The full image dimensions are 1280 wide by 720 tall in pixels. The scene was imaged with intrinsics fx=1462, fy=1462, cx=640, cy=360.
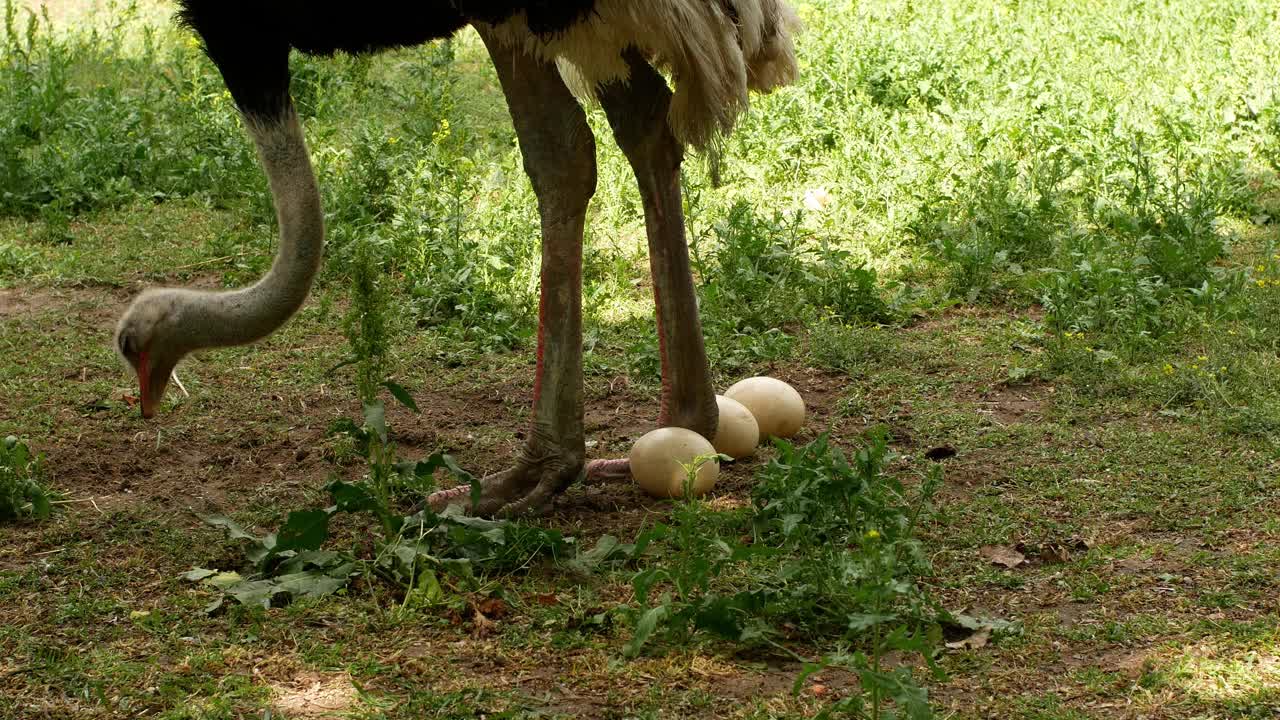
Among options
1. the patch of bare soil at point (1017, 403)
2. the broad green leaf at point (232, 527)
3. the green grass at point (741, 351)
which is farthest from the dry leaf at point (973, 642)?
the broad green leaf at point (232, 527)

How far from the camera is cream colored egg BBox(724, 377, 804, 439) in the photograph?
4.44 m

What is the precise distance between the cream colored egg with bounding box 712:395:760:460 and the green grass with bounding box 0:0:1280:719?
0.35 feet

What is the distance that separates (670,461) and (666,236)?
664 millimetres

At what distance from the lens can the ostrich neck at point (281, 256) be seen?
13.1ft

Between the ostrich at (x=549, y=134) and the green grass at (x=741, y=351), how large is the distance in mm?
236

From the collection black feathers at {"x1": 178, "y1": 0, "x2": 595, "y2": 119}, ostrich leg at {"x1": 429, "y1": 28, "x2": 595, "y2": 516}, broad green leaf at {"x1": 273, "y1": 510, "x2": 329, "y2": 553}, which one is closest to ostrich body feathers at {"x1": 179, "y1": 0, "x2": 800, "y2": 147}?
black feathers at {"x1": 178, "y1": 0, "x2": 595, "y2": 119}

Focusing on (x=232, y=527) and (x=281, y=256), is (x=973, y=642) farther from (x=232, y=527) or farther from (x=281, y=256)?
(x=281, y=256)

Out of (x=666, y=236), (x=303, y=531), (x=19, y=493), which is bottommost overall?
(x=303, y=531)

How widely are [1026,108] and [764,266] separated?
193 centimetres

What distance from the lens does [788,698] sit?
287 centimetres

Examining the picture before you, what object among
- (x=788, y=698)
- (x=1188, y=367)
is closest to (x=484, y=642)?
(x=788, y=698)

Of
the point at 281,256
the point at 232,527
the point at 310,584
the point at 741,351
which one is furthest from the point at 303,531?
→ the point at 741,351

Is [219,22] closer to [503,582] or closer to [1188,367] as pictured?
[503,582]

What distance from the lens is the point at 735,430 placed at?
169 inches
